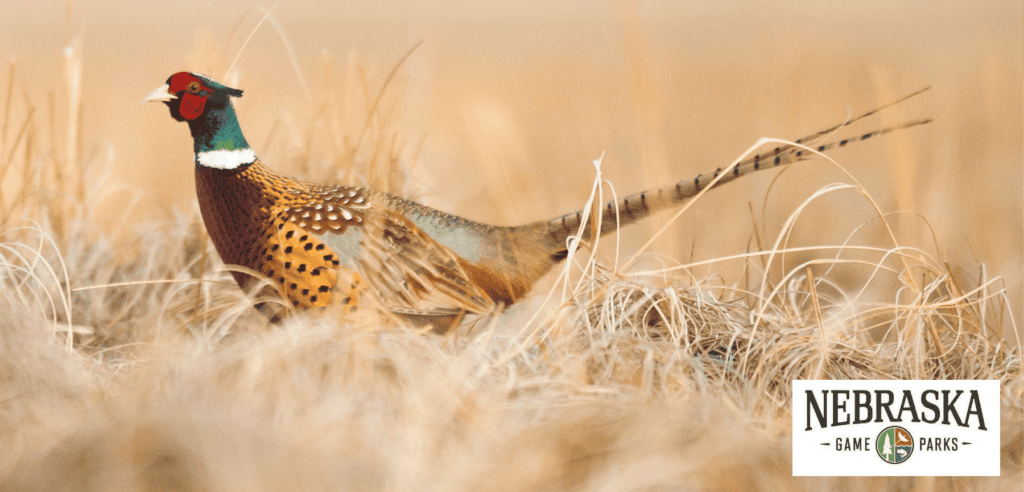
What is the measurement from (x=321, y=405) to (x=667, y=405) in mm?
823

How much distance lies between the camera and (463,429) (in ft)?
5.99

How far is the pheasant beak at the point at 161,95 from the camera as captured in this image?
2.27 m

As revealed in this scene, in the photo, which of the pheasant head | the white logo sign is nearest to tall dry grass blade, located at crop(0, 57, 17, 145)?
the pheasant head

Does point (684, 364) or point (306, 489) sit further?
point (684, 364)

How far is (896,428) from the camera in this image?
81.5 inches

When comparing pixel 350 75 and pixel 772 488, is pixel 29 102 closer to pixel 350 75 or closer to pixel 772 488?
pixel 350 75

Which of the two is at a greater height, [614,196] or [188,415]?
[614,196]

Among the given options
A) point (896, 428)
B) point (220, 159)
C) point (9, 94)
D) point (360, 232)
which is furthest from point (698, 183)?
point (9, 94)

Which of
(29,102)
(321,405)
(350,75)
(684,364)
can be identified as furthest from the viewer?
(350,75)

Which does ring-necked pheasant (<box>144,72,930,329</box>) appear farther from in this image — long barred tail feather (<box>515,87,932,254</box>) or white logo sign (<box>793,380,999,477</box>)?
white logo sign (<box>793,380,999,477</box>)

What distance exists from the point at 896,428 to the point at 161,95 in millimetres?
2235

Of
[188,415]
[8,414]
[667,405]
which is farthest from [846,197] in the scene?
[8,414]

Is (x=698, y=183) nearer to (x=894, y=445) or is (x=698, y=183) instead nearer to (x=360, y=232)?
(x=894, y=445)

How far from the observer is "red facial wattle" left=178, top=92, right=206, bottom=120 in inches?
90.3
